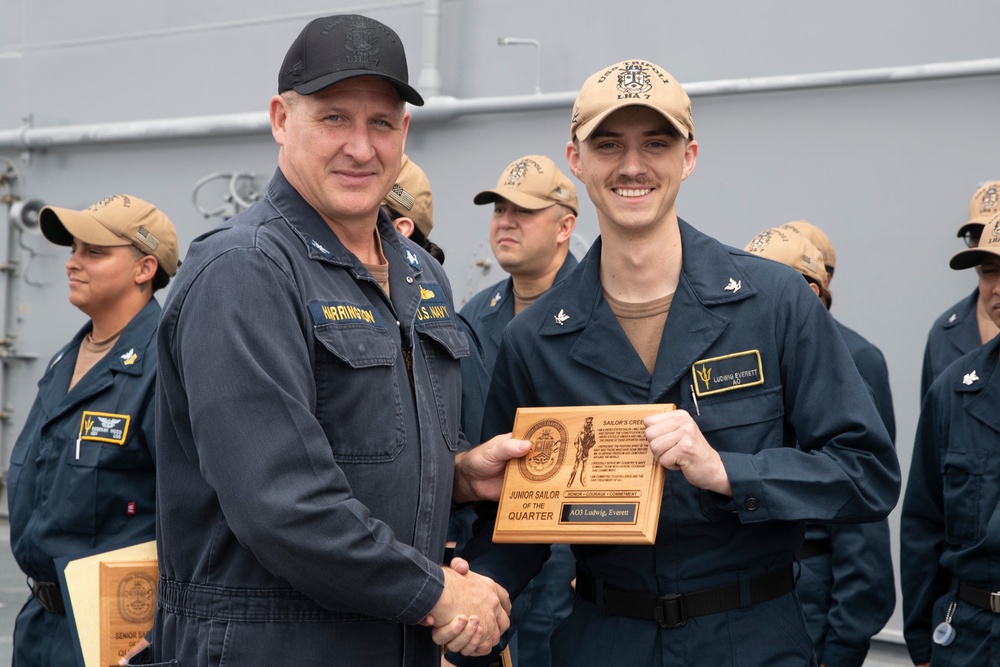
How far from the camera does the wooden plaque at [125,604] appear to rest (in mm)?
2881

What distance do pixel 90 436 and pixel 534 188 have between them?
2489 mm

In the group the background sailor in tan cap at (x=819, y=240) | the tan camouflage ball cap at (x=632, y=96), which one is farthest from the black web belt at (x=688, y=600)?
the background sailor in tan cap at (x=819, y=240)

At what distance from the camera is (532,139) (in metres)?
6.96

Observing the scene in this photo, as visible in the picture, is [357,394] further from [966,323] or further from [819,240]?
[966,323]

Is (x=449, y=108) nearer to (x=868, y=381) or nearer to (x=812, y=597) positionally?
(x=868, y=381)

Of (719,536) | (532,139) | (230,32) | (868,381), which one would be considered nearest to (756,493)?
(719,536)

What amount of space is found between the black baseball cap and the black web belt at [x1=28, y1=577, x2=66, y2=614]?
A: 204cm

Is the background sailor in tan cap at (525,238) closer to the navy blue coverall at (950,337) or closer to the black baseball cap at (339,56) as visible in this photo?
the navy blue coverall at (950,337)

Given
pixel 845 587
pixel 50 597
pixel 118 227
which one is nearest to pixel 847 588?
pixel 845 587

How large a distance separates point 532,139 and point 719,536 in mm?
4570

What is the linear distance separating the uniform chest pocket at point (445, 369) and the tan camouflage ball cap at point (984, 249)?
1887 mm

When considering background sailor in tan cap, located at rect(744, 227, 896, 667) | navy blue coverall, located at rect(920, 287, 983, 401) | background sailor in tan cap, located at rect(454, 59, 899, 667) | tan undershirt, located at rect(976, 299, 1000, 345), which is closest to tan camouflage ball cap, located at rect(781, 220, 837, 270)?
navy blue coverall, located at rect(920, 287, 983, 401)

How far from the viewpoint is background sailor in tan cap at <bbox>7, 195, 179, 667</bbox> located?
148 inches

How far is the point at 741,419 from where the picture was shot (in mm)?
2688
